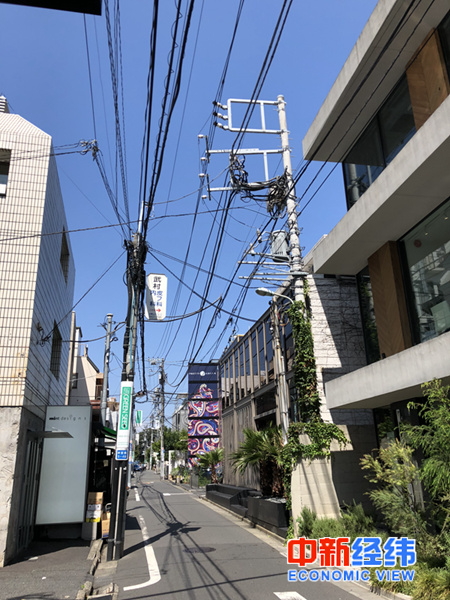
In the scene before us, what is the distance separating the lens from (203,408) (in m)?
35.0

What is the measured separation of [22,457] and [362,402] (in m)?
8.46

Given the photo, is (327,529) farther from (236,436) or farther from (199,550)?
(236,436)

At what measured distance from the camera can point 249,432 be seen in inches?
651

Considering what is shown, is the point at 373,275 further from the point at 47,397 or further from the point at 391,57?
the point at 47,397

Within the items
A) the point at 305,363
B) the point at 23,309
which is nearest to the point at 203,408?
the point at 305,363

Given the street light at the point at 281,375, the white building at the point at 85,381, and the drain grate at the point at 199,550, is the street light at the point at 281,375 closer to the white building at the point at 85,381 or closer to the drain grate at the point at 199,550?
the drain grate at the point at 199,550

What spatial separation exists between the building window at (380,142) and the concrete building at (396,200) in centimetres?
3

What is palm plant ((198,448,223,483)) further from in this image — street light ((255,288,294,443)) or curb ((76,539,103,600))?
curb ((76,539,103,600))

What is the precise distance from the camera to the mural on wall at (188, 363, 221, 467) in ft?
114

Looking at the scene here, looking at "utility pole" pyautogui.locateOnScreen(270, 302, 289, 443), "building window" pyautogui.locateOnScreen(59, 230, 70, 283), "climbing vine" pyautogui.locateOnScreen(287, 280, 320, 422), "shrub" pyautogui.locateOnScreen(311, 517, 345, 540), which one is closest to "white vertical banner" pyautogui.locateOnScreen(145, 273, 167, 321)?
"utility pole" pyautogui.locateOnScreen(270, 302, 289, 443)

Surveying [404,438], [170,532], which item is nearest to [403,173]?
[404,438]

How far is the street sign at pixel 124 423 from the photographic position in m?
12.1

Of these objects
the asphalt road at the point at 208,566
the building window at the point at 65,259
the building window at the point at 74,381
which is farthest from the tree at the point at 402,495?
the building window at the point at 74,381

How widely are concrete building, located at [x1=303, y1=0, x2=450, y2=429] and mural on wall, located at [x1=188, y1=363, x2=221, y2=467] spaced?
22521 millimetres
